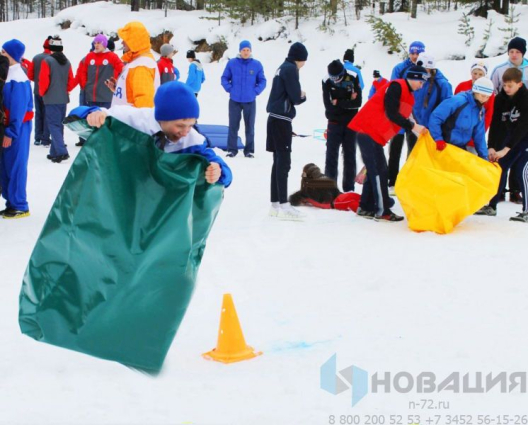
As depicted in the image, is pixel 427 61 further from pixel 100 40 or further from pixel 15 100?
pixel 100 40

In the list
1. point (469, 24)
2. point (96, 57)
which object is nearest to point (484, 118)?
point (96, 57)

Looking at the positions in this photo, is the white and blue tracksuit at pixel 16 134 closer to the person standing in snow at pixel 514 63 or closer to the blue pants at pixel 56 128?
the blue pants at pixel 56 128

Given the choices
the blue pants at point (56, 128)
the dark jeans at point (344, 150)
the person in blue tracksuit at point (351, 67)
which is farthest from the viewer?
the blue pants at point (56, 128)

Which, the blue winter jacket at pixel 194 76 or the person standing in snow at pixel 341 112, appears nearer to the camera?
the person standing in snow at pixel 341 112

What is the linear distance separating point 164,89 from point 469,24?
18.6 metres

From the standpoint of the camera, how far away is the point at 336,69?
8430mm

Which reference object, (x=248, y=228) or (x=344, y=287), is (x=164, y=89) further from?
(x=248, y=228)

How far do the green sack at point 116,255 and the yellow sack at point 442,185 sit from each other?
12.4 feet

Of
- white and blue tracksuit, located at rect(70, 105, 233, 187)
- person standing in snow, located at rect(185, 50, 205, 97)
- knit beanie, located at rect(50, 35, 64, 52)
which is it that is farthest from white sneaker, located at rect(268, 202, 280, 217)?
person standing in snow, located at rect(185, 50, 205, 97)

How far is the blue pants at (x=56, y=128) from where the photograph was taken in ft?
36.6

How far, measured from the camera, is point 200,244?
3916 millimetres

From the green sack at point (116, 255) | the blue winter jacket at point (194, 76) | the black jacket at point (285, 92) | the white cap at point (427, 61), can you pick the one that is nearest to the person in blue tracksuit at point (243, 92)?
the blue winter jacket at point (194, 76)

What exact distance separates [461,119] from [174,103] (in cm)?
429

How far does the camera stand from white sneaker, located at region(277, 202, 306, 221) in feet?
25.7
